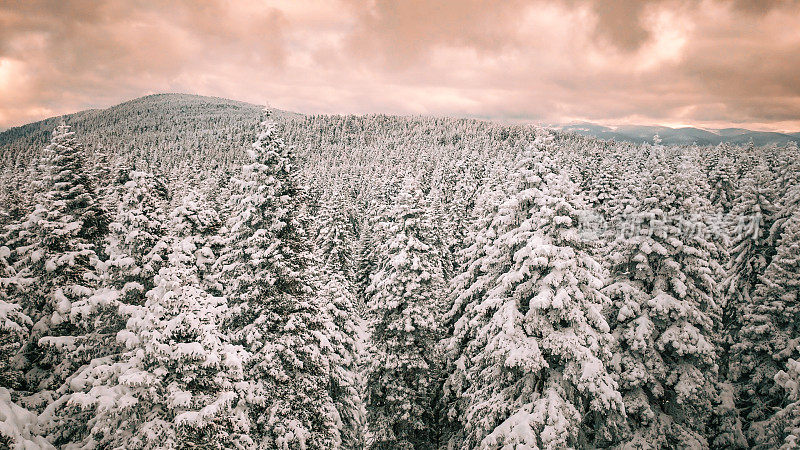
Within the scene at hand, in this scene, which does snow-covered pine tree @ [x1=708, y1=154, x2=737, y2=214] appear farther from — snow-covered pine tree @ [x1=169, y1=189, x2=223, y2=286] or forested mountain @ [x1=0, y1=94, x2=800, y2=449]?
snow-covered pine tree @ [x1=169, y1=189, x2=223, y2=286]

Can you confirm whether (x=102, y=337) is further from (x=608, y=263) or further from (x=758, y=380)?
(x=758, y=380)

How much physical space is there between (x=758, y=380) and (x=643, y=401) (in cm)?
677

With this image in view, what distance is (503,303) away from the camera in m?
13.6

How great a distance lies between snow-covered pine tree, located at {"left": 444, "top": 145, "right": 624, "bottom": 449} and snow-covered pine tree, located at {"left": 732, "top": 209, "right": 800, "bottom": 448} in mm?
8549

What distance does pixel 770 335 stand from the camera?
57.6 feet

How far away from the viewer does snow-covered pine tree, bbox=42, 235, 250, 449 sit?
32.6 feet

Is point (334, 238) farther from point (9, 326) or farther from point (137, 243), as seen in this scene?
point (9, 326)

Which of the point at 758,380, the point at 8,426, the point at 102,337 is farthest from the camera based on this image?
the point at 758,380

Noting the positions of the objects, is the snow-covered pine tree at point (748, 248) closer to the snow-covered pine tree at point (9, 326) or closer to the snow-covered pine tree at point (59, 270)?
the snow-covered pine tree at point (9, 326)

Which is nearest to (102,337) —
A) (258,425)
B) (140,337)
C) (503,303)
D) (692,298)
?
(140,337)

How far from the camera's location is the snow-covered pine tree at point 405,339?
17.6 m

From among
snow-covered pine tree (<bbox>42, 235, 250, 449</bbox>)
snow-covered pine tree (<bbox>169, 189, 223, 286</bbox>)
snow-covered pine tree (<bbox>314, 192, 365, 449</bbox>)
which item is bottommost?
snow-covered pine tree (<bbox>314, 192, 365, 449</bbox>)

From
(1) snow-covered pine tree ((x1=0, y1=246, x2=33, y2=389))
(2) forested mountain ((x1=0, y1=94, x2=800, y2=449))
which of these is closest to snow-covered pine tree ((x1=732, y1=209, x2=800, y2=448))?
(2) forested mountain ((x1=0, y1=94, x2=800, y2=449))

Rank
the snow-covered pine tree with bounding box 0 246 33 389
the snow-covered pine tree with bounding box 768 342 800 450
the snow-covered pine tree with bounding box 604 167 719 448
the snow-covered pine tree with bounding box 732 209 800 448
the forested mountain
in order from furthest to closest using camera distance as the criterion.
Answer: the snow-covered pine tree with bounding box 732 209 800 448, the snow-covered pine tree with bounding box 604 167 719 448, the snow-covered pine tree with bounding box 768 342 800 450, the forested mountain, the snow-covered pine tree with bounding box 0 246 33 389
